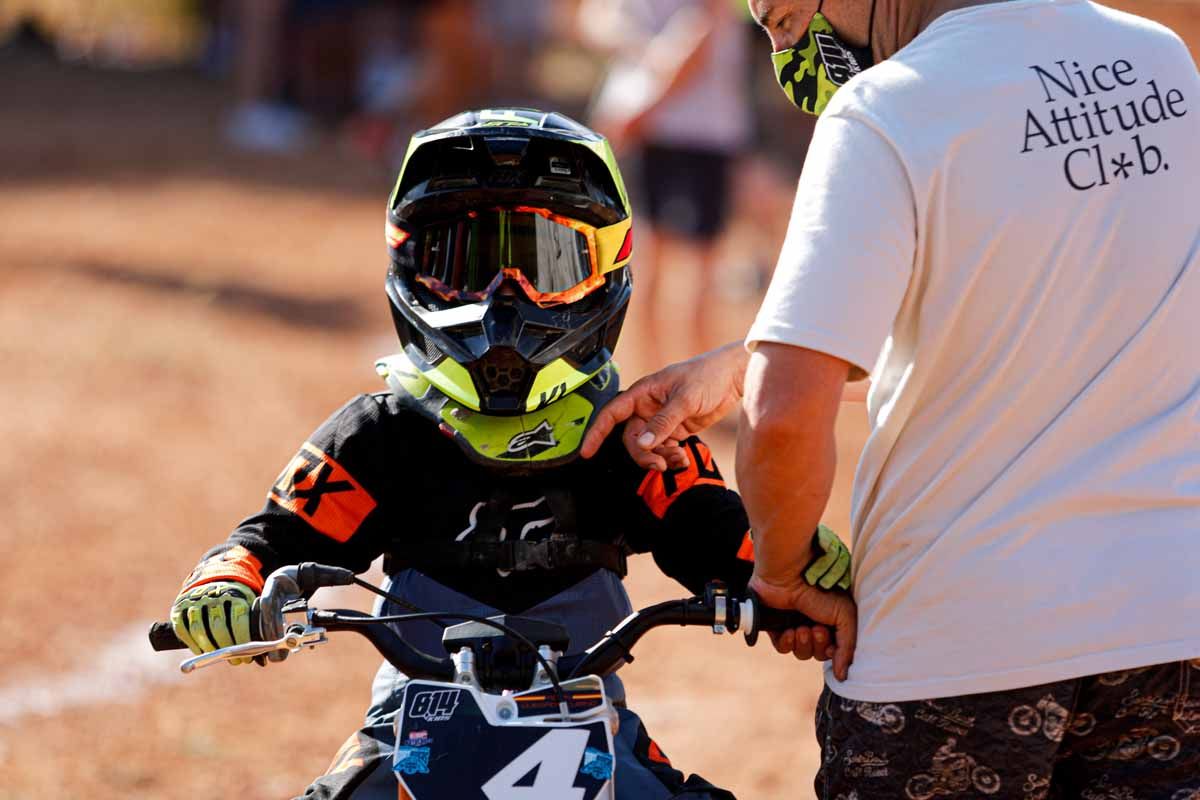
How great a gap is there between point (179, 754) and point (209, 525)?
8.77ft

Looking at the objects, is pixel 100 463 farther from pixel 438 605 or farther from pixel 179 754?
pixel 438 605

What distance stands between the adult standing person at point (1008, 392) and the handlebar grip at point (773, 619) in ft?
0.45

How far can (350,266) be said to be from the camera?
15.2 metres

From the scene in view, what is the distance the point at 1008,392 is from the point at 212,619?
151cm

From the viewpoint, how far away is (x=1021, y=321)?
2.60 metres

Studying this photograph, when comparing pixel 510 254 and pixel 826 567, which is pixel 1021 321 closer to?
pixel 826 567

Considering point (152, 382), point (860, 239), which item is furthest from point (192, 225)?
point (860, 239)

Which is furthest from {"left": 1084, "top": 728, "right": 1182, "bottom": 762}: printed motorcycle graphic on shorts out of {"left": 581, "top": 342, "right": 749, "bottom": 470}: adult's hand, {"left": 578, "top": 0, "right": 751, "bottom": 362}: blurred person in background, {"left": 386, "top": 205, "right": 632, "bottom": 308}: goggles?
{"left": 578, "top": 0, "right": 751, "bottom": 362}: blurred person in background

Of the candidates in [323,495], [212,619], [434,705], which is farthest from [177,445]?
[434,705]

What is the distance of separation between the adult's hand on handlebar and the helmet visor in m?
0.99

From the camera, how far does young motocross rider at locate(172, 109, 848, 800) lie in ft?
11.5

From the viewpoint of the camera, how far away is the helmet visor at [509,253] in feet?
11.9

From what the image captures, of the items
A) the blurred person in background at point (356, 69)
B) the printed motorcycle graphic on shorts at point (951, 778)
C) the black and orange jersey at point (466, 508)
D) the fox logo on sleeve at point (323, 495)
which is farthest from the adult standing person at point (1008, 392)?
the blurred person in background at point (356, 69)

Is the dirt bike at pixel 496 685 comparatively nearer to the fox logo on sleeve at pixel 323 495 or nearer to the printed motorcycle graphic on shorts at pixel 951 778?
the printed motorcycle graphic on shorts at pixel 951 778
